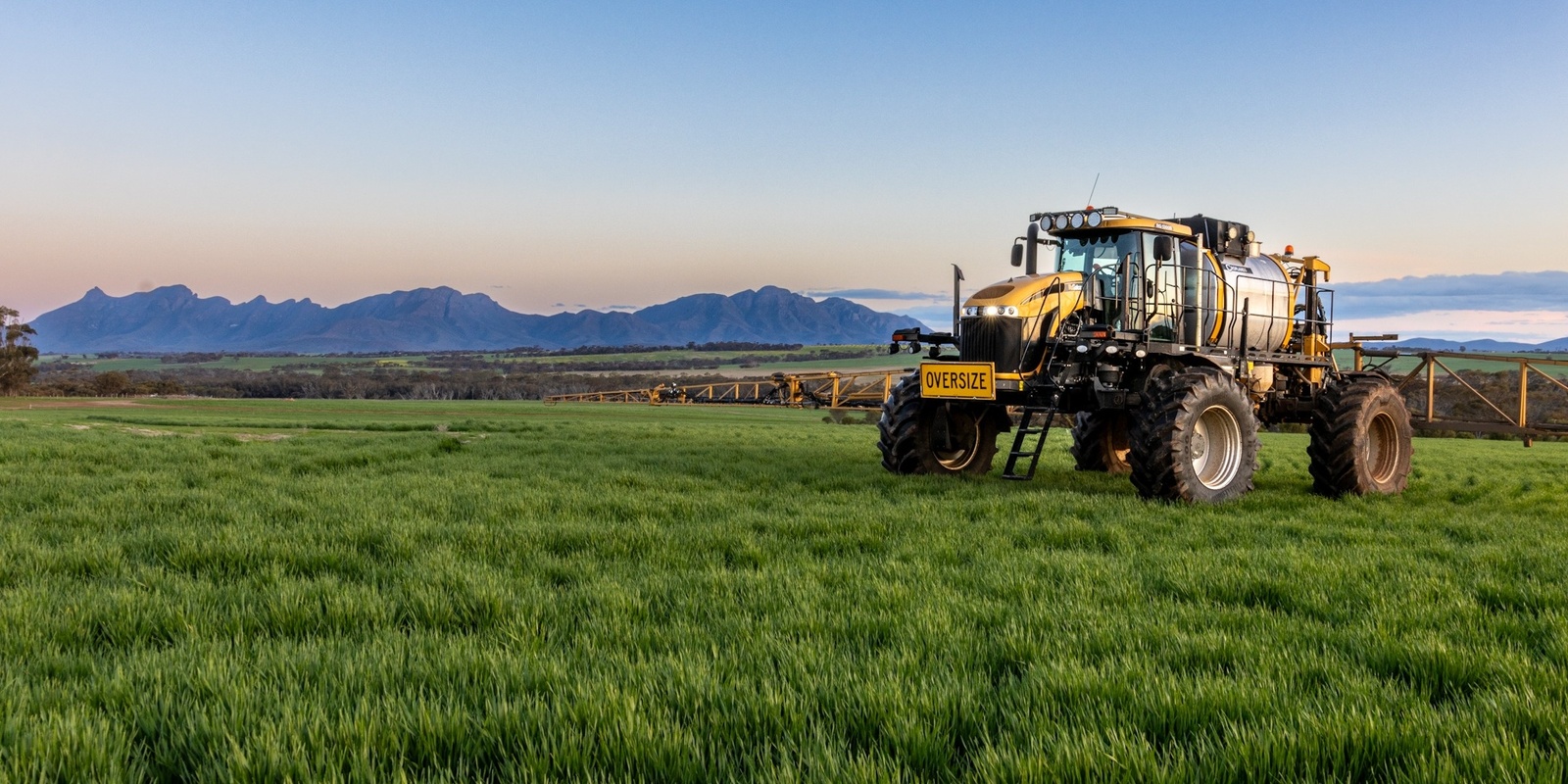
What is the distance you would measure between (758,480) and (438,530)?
5.12m

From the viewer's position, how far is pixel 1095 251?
11977 millimetres

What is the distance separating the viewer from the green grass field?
10.5 ft

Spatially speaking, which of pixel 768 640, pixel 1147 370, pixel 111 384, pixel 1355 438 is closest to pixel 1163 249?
pixel 1147 370

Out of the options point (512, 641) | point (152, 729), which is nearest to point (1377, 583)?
point (512, 641)

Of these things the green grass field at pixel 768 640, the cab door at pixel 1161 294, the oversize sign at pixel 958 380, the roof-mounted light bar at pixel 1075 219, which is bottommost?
the green grass field at pixel 768 640

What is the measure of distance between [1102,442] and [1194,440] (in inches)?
121

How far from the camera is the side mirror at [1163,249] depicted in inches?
437

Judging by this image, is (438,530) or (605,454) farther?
(605,454)

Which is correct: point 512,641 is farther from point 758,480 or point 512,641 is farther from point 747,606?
point 758,480

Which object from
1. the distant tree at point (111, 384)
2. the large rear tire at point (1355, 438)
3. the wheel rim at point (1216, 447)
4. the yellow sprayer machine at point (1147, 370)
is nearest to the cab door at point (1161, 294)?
the yellow sprayer machine at point (1147, 370)

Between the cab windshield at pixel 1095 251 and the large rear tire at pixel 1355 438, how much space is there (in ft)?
11.1

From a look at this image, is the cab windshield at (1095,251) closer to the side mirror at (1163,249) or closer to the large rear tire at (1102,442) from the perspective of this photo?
the side mirror at (1163,249)

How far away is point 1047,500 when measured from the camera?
9.95 metres

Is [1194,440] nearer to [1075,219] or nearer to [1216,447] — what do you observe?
[1216,447]
